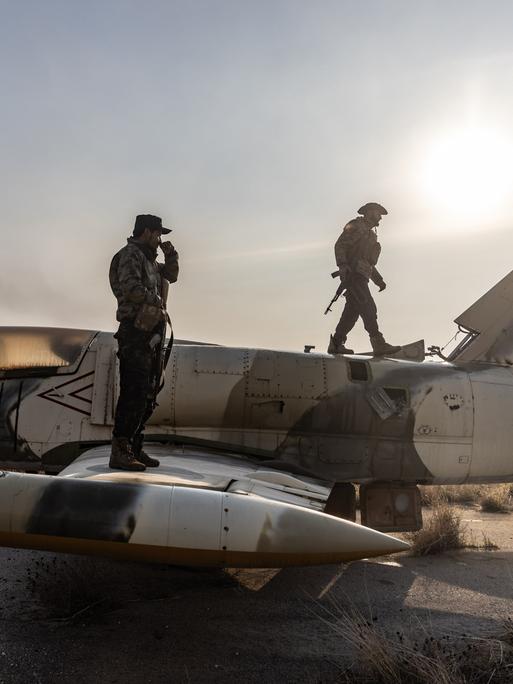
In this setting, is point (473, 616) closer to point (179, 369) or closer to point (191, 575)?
point (191, 575)

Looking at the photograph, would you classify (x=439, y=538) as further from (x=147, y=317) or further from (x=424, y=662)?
(x=147, y=317)

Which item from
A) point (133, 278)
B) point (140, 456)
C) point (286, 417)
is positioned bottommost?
point (140, 456)

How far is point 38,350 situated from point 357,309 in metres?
4.72

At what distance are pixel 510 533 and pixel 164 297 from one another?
729 centimetres

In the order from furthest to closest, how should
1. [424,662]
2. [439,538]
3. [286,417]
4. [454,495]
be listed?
[454,495] → [439,538] → [286,417] → [424,662]

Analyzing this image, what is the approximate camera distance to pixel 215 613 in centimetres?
532

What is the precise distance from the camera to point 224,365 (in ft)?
24.9

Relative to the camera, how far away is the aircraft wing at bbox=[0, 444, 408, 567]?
4.07m

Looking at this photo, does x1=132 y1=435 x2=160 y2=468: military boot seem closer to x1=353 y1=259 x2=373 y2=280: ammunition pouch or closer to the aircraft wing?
the aircraft wing

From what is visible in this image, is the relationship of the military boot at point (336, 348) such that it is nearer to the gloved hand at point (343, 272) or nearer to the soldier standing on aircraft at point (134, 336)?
the gloved hand at point (343, 272)

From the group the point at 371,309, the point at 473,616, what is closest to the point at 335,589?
the point at 473,616

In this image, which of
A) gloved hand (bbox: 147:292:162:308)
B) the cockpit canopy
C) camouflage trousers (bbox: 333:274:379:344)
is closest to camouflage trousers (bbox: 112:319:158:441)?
gloved hand (bbox: 147:292:162:308)

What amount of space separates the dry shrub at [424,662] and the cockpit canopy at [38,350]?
15.8 ft

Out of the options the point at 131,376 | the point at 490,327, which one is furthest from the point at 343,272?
the point at 131,376
